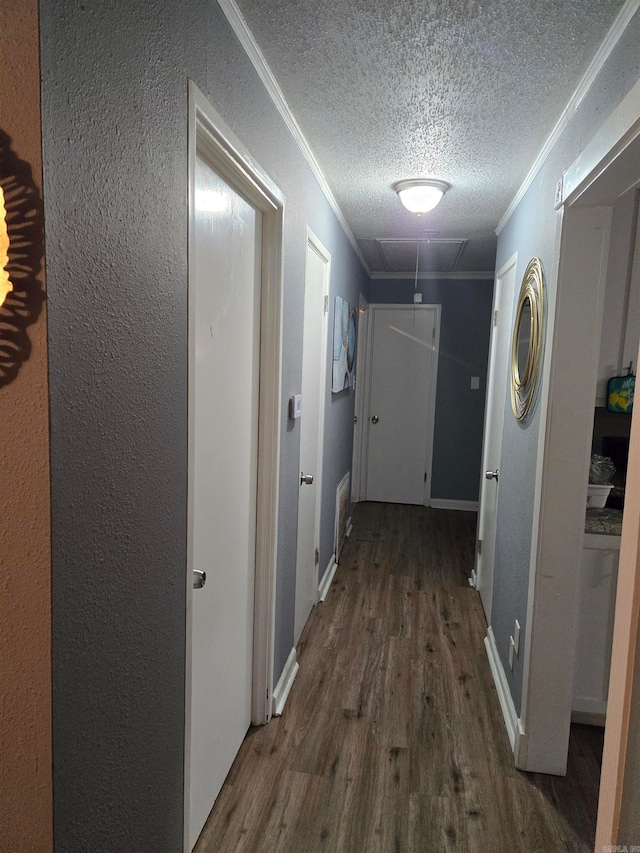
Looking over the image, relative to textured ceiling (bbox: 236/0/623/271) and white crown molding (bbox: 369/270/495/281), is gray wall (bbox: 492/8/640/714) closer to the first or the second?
textured ceiling (bbox: 236/0/623/271)

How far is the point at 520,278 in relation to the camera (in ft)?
8.75

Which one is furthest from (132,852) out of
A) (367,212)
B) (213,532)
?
(367,212)

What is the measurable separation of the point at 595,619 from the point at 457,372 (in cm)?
350

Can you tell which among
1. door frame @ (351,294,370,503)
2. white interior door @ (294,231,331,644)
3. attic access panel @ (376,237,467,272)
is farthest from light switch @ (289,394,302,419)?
door frame @ (351,294,370,503)

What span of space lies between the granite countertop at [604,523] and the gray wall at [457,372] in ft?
10.5

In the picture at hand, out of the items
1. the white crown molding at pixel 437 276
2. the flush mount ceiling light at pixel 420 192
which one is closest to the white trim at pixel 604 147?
the flush mount ceiling light at pixel 420 192

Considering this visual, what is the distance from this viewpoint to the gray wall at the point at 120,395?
31.9 inches

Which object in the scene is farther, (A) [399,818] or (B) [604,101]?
(A) [399,818]

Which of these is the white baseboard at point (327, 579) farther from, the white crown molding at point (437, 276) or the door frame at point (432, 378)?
the white crown molding at point (437, 276)

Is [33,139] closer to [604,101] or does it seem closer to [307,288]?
[604,101]

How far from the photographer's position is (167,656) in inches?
48.8

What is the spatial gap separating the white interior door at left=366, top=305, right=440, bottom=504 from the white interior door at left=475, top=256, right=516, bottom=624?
1863 millimetres

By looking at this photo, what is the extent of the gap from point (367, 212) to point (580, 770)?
9.57 feet

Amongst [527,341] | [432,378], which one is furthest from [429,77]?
[432,378]
